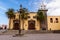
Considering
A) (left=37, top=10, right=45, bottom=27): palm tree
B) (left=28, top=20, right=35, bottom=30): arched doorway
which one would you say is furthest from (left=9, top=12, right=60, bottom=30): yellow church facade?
(left=37, top=10, right=45, bottom=27): palm tree

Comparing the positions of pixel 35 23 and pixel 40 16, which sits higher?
pixel 40 16

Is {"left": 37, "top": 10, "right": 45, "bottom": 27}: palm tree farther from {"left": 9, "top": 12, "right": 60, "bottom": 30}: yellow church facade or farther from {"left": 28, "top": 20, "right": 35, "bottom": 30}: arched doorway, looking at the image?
{"left": 28, "top": 20, "right": 35, "bottom": 30}: arched doorway

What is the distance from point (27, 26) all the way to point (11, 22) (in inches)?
252

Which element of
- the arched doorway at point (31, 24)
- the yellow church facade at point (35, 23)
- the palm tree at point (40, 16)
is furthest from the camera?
the arched doorway at point (31, 24)

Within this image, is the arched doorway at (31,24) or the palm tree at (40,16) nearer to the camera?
the palm tree at (40,16)

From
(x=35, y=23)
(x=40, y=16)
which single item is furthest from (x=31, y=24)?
(x=40, y=16)

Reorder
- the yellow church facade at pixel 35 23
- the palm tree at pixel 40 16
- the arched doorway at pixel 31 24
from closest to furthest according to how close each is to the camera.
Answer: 1. the palm tree at pixel 40 16
2. the yellow church facade at pixel 35 23
3. the arched doorway at pixel 31 24

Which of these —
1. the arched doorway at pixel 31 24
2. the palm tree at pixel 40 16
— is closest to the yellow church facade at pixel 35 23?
the arched doorway at pixel 31 24

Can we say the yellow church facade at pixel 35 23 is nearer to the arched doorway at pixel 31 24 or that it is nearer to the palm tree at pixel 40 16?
the arched doorway at pixel 31 24

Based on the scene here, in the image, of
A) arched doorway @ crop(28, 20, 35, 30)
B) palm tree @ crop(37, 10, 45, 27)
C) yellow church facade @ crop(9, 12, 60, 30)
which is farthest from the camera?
arched doorway @ crop(28, 20, 35, 30)

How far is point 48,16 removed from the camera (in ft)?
164

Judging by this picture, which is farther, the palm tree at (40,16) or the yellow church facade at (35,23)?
the yellow church facade at (35,23)

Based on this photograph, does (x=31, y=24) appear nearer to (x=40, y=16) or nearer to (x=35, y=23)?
(x=35, y=23)

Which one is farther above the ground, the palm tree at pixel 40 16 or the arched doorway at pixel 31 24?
the palm tree at pixel 40 16
